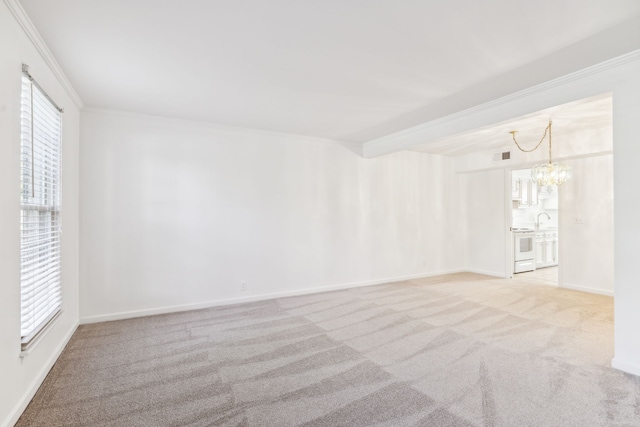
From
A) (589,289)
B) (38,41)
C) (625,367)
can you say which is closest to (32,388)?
(38,41)

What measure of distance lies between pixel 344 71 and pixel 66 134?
295 centimetres

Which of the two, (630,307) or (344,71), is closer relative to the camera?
(630,307)

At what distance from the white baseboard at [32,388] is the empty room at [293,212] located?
29mm

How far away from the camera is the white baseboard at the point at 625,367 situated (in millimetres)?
2465

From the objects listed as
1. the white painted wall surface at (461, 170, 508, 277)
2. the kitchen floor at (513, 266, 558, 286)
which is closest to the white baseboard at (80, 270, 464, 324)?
the white painted wall surface at (461, 170, 508, 277)

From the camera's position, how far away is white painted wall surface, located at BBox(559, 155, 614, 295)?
5035mm

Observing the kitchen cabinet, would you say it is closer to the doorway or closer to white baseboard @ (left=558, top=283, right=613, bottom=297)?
the doorway

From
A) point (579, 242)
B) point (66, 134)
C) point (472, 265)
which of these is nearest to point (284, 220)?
point (66, 134)

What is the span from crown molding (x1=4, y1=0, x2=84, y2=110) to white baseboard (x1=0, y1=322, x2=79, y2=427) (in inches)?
99.5

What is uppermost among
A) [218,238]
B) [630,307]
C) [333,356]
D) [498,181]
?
[498,181]

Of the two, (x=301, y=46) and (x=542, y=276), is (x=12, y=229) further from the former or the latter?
(x=542, y=276)

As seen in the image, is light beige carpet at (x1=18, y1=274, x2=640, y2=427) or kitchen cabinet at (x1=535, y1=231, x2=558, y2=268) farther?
kitchen cabinet at (x1=535, y1=231, x2=558, y2=268)

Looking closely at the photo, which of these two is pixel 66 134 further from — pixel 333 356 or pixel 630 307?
pixel 630 307

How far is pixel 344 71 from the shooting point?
278 centimetres
